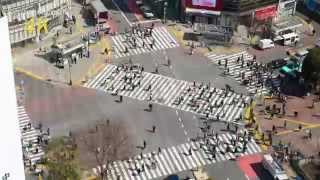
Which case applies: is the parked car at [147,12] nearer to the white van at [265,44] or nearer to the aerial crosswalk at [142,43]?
the aerial crosswalk at [142,43]

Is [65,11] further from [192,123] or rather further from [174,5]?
[192,123]

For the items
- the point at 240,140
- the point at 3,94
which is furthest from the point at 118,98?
the point at 3,94

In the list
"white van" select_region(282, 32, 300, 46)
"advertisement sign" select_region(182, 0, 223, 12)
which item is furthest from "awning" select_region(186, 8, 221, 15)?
"white van" select_region(282, 32, 300, 46)

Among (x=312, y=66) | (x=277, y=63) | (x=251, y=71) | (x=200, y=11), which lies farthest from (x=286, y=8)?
(x=312, y=66)

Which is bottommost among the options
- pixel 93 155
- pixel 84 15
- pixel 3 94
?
pixel 93 155

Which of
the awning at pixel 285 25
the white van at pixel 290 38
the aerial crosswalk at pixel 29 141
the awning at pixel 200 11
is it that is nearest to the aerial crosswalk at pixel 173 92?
the aerial crosswalk at pixel 29 141

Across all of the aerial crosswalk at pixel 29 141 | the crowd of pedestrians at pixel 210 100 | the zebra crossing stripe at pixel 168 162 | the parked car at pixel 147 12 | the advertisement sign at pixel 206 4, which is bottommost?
the zebra crossing stripe at pixel 168 162
